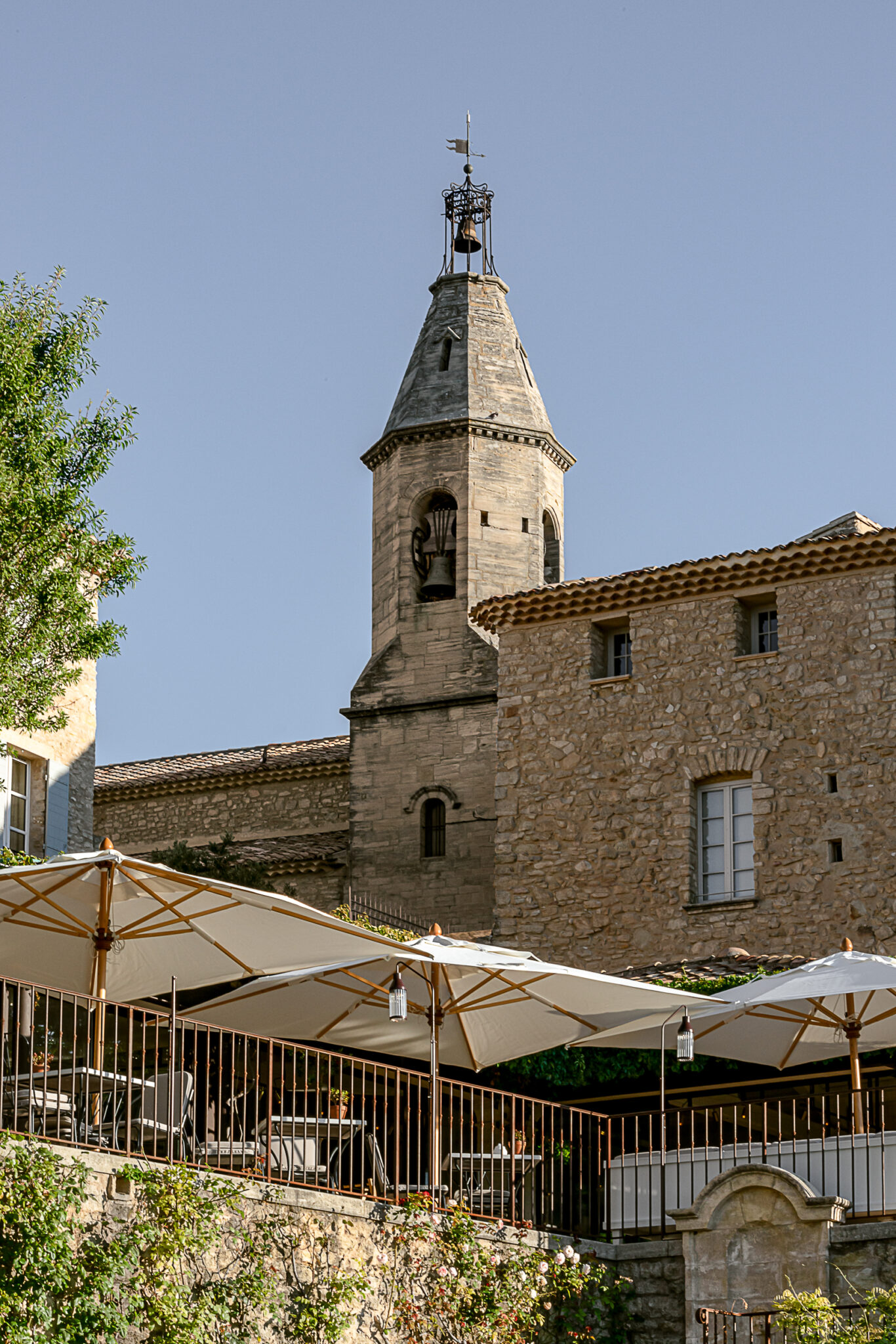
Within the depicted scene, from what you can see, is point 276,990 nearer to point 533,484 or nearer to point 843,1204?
point 843,1204

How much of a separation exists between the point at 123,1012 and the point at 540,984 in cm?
640

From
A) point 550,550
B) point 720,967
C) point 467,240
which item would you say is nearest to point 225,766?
point 550,550

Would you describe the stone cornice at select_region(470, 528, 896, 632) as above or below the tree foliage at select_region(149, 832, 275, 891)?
above

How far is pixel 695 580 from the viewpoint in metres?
25.1

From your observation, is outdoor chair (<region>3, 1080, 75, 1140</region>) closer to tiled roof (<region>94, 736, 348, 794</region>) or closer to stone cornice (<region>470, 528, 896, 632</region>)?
stone cornice (<region>470, 528, 896, 632</region>)

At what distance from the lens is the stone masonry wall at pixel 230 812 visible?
114 feet

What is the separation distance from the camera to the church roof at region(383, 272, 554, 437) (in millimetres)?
35031

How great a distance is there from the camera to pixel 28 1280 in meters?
11.0

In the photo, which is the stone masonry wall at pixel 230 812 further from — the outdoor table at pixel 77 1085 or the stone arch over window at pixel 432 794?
the outdoor table at pixel 77 1085

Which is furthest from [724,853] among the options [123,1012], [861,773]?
[123,1012]

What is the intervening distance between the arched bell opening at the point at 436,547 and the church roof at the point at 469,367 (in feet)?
4.71

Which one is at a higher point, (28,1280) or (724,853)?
(724,853)

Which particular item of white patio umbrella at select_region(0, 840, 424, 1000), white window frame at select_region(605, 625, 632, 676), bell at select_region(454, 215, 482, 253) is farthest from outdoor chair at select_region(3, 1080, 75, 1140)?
bell at select_region(454, 215, 482, 253)

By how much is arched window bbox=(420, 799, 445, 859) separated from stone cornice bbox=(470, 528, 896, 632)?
6049 mm
